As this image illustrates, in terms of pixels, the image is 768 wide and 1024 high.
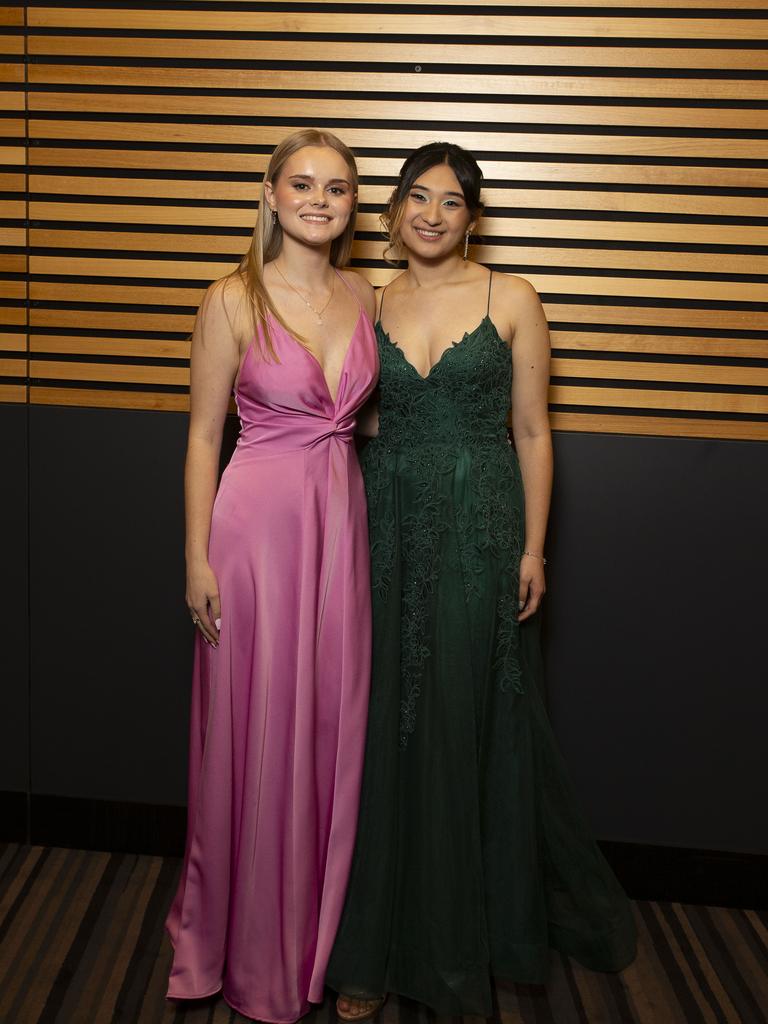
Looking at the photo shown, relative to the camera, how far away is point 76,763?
3.53 m

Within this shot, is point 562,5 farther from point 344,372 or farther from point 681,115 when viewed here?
point 344,372

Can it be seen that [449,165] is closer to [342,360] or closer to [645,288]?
[342,360]

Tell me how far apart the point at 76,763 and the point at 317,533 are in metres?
1.51

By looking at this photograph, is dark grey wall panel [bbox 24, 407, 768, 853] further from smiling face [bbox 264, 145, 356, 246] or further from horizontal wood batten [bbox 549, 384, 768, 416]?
smiling face [bbox 264, 145, 356, 246]

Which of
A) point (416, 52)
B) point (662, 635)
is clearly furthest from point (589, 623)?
point (416, 52)

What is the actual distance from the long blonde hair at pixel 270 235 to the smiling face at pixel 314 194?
0.02m

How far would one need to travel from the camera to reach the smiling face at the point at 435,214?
8.71 ft

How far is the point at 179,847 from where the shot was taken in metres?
3.50

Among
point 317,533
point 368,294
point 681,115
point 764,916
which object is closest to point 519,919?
point 764,916

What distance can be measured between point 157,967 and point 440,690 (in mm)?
1147

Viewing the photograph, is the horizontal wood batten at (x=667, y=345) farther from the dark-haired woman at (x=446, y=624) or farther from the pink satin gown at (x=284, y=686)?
the pink satin gown at (x=284, y=686)

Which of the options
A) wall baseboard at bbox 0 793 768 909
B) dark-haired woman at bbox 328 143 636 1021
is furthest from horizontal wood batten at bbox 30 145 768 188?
wall baseboard at bbox 0 793 768 909

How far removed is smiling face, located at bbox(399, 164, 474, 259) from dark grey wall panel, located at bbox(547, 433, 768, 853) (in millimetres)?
817

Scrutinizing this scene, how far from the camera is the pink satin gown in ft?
8.57
